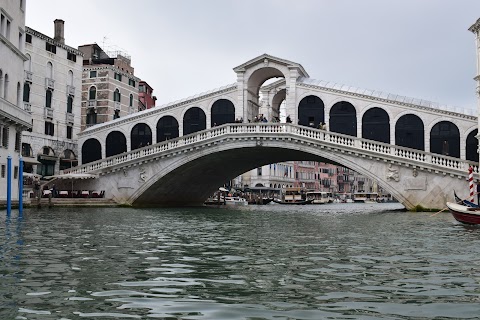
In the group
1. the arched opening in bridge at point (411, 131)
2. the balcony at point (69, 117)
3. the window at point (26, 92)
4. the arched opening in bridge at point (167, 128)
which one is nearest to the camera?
the arched opening in bridge at point (411, 131)

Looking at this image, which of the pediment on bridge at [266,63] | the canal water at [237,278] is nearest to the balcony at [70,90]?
the pediment on bridge at [266,63]

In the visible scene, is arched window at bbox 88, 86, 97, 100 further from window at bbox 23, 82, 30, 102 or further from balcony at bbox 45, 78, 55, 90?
window at bbox 23, 82, 30, 102

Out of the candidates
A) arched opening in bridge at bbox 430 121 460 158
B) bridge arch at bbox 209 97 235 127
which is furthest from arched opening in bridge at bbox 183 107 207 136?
arched opening in bridge at bbox 430 121 460 158

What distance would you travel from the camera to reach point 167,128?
4041cm

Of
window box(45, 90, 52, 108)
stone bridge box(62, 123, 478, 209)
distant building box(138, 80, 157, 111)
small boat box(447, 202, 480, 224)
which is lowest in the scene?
small boat box(447, 202, 480, 224)

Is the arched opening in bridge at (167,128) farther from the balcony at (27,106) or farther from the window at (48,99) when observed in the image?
the balcony at (27,106)

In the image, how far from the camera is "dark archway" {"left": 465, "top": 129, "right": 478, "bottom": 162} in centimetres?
3291

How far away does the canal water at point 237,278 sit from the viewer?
19.2 feet

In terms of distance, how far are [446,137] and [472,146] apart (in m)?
1.53

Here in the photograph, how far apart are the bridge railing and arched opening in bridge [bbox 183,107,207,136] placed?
4208mm

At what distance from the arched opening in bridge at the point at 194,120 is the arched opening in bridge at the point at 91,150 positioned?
7266 millimetres

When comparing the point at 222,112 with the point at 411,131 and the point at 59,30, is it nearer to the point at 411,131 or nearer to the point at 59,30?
the point at 411,131

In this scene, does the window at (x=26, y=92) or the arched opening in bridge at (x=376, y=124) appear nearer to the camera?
the arched opening in bridge at (x=376, y=124)

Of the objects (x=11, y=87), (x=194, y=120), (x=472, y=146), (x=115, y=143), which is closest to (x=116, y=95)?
(x=115, y=143)
